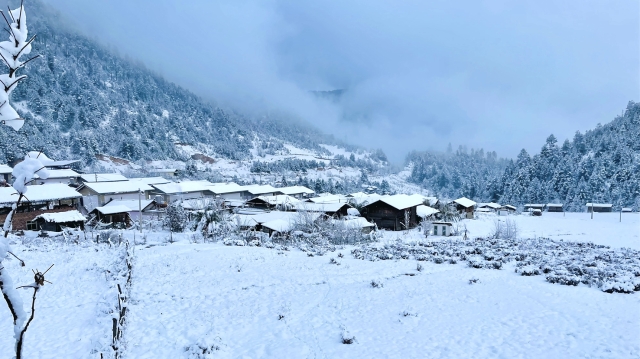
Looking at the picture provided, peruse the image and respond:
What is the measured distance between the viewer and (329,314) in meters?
12.4

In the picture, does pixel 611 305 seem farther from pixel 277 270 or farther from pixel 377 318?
pixel 277 270

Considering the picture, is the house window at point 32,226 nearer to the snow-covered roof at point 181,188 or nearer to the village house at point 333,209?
the snow-covered roof at point 181,188

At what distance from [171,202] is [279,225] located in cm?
2282

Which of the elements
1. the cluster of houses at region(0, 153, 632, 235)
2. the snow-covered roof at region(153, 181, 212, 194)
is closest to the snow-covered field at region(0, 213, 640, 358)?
the cluster of houses at region(0, 153, 632, 235)

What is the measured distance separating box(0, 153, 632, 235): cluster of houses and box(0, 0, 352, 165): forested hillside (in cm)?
3128

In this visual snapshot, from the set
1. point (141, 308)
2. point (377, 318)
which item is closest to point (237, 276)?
point (141, 308)

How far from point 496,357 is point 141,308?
1232 centimetres

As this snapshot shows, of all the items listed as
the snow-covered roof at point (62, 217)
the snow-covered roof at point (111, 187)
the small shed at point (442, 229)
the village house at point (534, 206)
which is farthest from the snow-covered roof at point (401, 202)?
the village house at point (534, 206)

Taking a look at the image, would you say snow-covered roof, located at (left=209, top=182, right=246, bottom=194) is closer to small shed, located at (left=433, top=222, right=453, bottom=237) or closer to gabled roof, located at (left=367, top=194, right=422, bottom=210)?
gabled roof, located at (left=367, top=194, right=422, bottom=210)

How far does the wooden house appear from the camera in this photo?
152 feet

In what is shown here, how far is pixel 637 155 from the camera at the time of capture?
87.1 metres

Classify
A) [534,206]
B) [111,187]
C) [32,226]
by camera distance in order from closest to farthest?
1. [32,226]
2. [111,187]
3. [534,206]

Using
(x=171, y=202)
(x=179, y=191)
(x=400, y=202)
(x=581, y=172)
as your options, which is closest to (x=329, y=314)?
(x=400, y=202)

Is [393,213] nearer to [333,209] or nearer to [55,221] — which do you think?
[333,209]
